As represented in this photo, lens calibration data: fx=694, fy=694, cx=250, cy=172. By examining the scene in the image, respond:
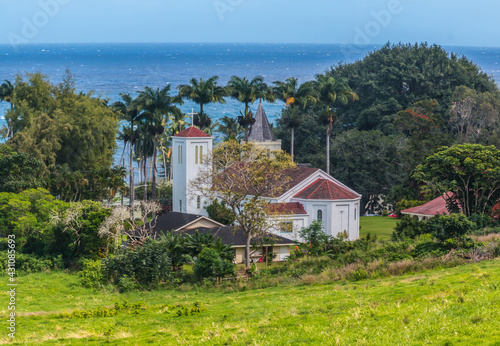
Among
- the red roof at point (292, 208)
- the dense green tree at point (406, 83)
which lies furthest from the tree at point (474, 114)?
the red roof at point (292, 208)

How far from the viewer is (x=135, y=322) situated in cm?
2659

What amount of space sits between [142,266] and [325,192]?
22.2 meters

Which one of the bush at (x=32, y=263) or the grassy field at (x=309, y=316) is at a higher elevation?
the grassy field at (x=309, y=316)

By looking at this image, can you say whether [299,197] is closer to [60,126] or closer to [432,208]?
[432,208]

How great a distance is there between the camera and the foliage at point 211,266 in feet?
136

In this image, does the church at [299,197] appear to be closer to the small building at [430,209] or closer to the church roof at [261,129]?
the small building at [430,209]

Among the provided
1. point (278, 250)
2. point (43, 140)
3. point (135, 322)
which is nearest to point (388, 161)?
point (278, 250)

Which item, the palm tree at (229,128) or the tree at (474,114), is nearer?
the tree at (474,114)

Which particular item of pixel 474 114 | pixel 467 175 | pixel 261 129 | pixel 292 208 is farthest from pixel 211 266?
pixel 474 114

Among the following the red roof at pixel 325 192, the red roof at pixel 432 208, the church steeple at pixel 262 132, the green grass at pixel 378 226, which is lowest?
the green grass at pixel 378 226

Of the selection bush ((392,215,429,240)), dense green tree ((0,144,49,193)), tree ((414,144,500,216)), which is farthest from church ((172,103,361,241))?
dense green tree ((0,144,49,193))

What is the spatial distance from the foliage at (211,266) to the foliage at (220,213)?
16.4 metres

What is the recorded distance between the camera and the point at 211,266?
41375 millimetres

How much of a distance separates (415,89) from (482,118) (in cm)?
1855
